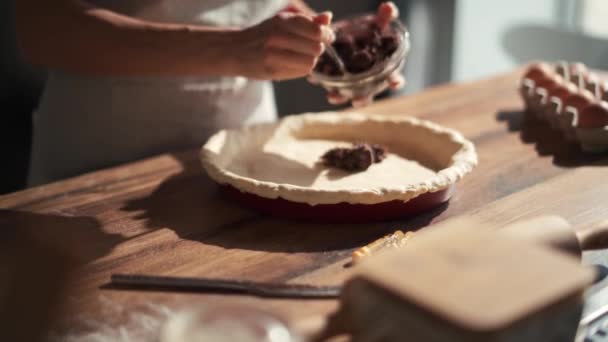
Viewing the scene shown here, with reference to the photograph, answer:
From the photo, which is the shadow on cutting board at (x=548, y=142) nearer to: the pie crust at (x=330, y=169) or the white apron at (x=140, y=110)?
the pie crust at (x=330, y=169)

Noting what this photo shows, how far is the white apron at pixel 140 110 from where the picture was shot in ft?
4.58

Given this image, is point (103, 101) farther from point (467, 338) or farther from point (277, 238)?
point (467, 338)

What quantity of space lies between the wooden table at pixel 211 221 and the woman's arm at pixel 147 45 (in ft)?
0.58

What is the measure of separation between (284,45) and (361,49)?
158mm

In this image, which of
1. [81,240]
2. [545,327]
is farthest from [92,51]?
[545,327]

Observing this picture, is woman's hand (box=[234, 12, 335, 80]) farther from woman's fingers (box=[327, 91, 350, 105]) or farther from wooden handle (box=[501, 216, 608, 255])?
wooden handle (box=[501, 216, 608, 255])

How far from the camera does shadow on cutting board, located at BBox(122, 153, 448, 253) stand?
0.96m

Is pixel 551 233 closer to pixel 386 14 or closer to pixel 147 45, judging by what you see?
pixel 386 14

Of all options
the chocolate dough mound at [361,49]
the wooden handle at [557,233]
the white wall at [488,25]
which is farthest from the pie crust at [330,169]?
the white wall at [488,25]

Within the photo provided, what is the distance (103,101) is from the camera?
1.40 m

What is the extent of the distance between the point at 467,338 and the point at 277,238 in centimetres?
49

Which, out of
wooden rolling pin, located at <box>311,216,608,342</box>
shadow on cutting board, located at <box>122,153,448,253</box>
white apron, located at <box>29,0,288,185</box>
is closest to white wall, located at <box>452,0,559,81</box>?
white apron, located at <box>29,0,288,185</box>

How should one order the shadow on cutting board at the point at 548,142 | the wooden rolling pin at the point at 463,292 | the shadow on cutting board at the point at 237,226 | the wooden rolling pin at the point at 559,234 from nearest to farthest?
1. the wooden rolling pin at the point at 463,292
2. the wooden rolling pin at the point at 559,234
3. the shadow on cutting board at the point at 237,226
4. the shadow on cutting board at the point at 548,142

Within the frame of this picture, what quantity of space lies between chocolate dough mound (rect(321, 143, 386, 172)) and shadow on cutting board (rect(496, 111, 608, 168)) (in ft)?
1.04
